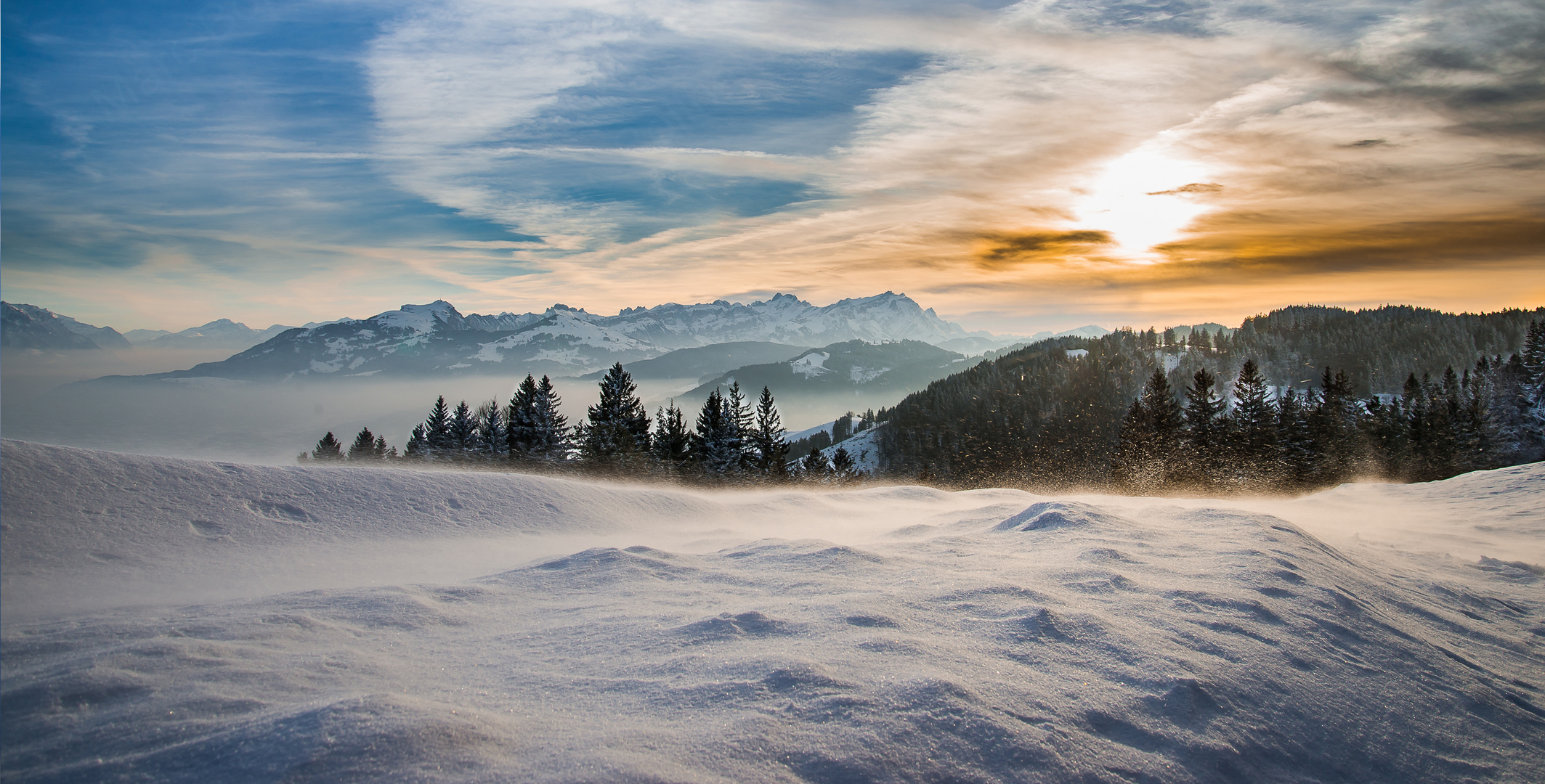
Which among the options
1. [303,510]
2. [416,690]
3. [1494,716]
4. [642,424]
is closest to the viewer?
[416,690]

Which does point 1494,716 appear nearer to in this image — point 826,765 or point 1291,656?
point 1291,656

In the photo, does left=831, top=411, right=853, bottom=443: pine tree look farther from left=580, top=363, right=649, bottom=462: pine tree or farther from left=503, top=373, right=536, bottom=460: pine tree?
left=503, top=373, right=536, bottom=460: pine tree

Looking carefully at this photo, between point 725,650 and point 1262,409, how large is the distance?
4643 centimetres

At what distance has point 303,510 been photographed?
821cm

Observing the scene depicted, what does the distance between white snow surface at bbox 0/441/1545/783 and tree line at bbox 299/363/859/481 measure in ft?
83.6

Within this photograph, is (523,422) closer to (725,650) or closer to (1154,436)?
(725,650)

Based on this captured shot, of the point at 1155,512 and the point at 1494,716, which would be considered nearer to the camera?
the point at 1494,716

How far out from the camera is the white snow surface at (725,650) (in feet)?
9.23

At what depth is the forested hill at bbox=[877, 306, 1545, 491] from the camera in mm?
36656

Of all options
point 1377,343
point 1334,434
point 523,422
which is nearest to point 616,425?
point 523,422

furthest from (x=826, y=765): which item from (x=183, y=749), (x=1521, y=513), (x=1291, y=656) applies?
(x=1521, y=513)

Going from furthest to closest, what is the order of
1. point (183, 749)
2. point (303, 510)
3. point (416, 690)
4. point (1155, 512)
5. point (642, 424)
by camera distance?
point (642, 424)
point (1155, 512)
point (303, 510)
point (416, 690)
point (183, 749)

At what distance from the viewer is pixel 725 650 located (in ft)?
13.4

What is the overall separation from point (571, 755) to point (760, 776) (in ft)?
2.78
